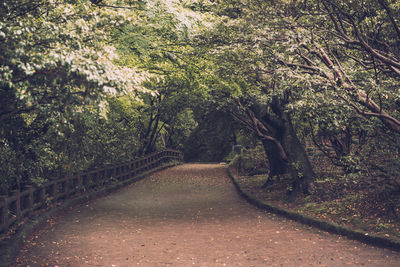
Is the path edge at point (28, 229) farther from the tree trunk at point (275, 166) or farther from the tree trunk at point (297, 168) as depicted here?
the tree trunk at point (297, 168)

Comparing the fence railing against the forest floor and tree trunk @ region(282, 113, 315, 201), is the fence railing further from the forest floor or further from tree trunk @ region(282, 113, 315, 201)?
tree trunk @ region(282, 113, 315, 201)

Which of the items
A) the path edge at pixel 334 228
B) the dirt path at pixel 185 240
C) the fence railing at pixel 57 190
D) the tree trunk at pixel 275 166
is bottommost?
the dirt path at pixel 185 240

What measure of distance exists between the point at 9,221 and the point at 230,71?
6827mm

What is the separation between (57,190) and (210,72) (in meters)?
5.91

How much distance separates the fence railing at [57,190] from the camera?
8.30 m

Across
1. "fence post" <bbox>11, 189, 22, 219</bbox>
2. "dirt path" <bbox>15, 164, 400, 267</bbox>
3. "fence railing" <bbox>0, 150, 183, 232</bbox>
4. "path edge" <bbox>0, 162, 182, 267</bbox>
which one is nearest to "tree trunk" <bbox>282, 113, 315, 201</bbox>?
"dirt path" <bbox>15, 164, 400, 267</bbox>

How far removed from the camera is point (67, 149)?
39.9ft

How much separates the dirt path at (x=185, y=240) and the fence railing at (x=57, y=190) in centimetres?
65

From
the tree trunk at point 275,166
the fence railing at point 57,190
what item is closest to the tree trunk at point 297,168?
the tree trunk at point 275,166

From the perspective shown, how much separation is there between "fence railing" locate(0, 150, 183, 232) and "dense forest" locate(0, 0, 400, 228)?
17.8 inches

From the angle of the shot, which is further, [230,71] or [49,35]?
[230,71]

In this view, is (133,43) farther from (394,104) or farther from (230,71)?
(394,104)

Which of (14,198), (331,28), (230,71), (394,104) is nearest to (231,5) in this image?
(230,71)

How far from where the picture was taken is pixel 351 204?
31.0ft
